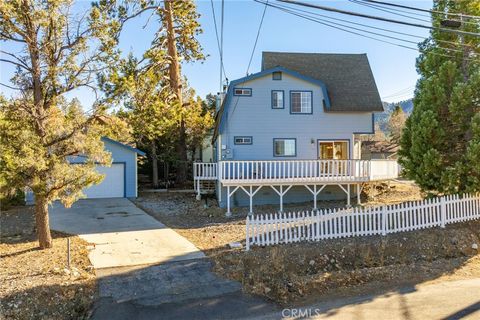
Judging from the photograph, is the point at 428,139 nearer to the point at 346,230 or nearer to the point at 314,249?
the point at 346,230

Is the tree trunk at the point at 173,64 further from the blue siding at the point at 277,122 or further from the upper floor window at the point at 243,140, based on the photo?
the upper floor window at the point at 243,140

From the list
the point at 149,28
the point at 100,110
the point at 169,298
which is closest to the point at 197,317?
the point at 169,298

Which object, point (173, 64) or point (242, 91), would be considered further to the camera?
point (173, 64)

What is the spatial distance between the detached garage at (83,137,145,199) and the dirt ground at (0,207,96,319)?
10195 mm

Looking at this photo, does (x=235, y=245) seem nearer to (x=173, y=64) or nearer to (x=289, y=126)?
(x=289, y=126)

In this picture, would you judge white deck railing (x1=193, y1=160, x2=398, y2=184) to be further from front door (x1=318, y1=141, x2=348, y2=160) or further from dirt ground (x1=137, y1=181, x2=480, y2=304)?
dirt ground (x1=137, y1=181, x2=480, y2=304)

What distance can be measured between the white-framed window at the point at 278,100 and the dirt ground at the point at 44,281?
10.7 m

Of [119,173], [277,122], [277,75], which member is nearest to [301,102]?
[277,122]

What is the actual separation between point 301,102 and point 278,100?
46.5 inches

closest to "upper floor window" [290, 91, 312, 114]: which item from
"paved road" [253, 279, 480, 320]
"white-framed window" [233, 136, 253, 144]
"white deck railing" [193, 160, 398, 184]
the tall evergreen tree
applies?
"white-framed window" [233, 136, 253, 144]

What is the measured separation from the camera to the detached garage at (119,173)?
20312 millimetres

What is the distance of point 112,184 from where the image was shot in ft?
66.9

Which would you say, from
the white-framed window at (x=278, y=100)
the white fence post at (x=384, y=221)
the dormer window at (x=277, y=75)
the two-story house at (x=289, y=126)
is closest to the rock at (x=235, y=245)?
the white fence post at (x=384, y=221)

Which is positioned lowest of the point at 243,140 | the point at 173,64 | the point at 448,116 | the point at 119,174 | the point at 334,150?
the point at 119,174
